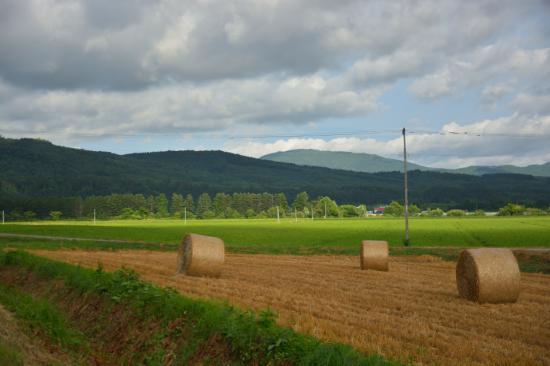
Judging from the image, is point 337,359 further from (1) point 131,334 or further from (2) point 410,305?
(2) point 410,305

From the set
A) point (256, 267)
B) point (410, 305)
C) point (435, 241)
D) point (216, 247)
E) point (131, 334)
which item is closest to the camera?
point (131, 334)

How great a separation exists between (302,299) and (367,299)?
2.07 m

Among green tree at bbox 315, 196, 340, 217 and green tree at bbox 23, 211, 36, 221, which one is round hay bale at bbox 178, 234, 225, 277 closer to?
green tree at bbox 23, 211, 36, 221

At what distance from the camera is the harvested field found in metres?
11.0

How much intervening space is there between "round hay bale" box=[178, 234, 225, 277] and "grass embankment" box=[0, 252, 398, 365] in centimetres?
437

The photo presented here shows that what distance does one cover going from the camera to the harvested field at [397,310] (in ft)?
36.2

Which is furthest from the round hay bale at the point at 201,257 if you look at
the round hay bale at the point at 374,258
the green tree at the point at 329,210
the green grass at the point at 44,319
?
the green tree at the point at 329,210

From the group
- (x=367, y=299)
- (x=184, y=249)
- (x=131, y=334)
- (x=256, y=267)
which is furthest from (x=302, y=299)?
(x=256, y=267)

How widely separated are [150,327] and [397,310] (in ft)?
21.5

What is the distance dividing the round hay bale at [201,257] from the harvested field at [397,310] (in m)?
0.58

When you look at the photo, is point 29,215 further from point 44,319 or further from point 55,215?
point 44,319

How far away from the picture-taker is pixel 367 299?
17984mm

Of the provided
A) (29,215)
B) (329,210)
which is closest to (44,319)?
(29,215)

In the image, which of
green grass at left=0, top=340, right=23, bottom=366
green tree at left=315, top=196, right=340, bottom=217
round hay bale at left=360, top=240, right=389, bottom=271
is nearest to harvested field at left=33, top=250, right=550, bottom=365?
round hay bale at left=360, top=240, right=389, bottom=271
